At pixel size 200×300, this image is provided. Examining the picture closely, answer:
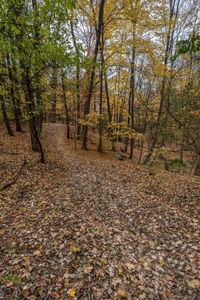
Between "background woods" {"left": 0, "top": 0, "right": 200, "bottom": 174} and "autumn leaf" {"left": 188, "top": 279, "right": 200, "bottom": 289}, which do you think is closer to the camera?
"autumn leaf" {"left": 188, "top": 279, "right": 200, "bottom": 289}

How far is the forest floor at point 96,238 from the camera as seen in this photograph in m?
2.80

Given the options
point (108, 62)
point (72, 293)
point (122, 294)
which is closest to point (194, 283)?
point (122, 294)

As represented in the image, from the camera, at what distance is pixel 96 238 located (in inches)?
154

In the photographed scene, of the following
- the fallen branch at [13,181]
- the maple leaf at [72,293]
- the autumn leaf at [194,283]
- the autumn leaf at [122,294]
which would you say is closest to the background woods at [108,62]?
the fallen branch at [13,181]

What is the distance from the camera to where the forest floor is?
2.80 m

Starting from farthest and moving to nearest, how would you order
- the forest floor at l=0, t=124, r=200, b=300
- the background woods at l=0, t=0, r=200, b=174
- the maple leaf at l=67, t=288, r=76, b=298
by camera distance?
the background woods at l=0, t=0, r=200, b=174 < the forest floor at l=0, t=124, r=200, b=300 < the maple leaf at l=67, t=288, r=76, b=298

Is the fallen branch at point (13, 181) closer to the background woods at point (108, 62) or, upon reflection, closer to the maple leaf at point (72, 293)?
the background woods at point (108, 62)

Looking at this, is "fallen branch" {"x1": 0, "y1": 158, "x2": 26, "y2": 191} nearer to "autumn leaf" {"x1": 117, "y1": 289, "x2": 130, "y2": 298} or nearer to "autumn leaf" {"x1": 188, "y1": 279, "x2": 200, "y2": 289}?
"autumn leaf" {"x1": 117, "y1": 289, "x2": 130, "y2": 298}

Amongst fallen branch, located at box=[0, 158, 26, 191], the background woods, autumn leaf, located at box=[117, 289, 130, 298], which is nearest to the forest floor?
autumn leaf, located at box=[117, 289, 130, 298]

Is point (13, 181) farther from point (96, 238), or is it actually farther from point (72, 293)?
point (72, 293)

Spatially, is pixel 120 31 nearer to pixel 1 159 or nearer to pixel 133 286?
pixel 1 159

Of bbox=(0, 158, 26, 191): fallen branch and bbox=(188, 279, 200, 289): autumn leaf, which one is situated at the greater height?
bbox=(0, 158, 26, 191): fallen branch

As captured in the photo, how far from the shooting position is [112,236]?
404 cm

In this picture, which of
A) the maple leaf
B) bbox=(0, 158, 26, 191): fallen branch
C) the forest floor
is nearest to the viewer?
the maple leaf
